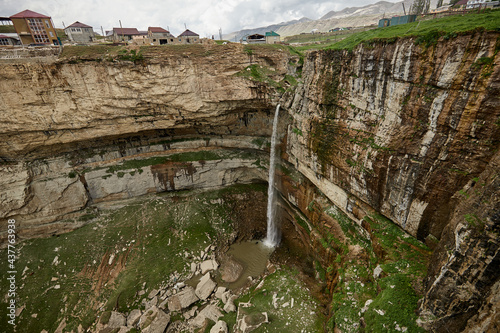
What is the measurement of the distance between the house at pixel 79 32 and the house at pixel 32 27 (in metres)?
2.28

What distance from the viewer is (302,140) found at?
1830cm

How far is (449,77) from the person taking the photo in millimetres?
8922

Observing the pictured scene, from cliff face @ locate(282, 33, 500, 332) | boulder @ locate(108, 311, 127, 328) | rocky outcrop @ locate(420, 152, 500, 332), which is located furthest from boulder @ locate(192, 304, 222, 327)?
rocky outcrop @ locate(420, 152, 500, 332)

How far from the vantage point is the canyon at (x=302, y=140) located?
8.19 meters

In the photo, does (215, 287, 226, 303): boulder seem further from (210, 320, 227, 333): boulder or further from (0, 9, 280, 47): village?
(0, 9, 280, 47): village

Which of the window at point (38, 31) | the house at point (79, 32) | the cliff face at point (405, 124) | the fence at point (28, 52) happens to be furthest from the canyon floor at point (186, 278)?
the house at point (79, 32)

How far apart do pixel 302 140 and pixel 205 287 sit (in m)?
14.0

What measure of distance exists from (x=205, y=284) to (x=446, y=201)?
636 inches

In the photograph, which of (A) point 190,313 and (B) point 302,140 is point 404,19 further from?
(A) point 190,313

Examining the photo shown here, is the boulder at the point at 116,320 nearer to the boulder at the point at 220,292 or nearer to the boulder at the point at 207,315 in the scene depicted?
the boulder at the point at 207,315

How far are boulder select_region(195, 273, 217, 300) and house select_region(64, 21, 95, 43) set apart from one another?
3819cm

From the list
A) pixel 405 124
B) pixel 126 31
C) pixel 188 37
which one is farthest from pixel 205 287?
pixel 126 31

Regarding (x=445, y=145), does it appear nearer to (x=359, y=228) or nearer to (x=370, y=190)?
(x=370, y=190)

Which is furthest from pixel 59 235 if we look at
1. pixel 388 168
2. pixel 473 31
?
pixel 473 31
